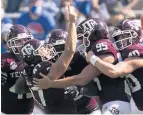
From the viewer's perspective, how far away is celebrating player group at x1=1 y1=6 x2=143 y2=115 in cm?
686

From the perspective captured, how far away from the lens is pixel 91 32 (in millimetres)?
7137

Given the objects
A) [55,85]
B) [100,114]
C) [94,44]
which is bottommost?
[100,114]

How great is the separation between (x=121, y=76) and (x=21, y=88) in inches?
47.7

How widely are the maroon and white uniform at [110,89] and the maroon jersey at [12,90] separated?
103cm

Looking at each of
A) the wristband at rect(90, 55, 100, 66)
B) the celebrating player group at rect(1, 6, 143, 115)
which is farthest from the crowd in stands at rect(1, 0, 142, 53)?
the wristband at rect(90, 55, 100, 66)

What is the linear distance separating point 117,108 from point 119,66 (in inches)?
17.4

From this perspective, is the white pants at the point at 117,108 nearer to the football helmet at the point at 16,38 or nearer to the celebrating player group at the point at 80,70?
the celebrating player group at the point at 80,70

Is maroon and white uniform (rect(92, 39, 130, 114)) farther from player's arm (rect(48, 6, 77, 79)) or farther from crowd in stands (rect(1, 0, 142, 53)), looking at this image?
crowd in stands (rect(1, 0, 142, 53))

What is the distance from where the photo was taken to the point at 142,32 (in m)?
7.36

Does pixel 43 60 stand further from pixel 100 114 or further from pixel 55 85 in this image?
pixel 100 114

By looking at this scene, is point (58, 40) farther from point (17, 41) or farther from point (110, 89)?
point (110, 89)

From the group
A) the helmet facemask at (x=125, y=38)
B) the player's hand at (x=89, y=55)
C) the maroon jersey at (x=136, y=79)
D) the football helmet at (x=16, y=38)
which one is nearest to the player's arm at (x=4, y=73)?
the football helmet at (x=16, y=38)

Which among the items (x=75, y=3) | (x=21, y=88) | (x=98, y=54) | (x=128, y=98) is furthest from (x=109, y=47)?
(x=75, y=3)

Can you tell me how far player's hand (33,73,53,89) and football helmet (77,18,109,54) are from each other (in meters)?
0.57
